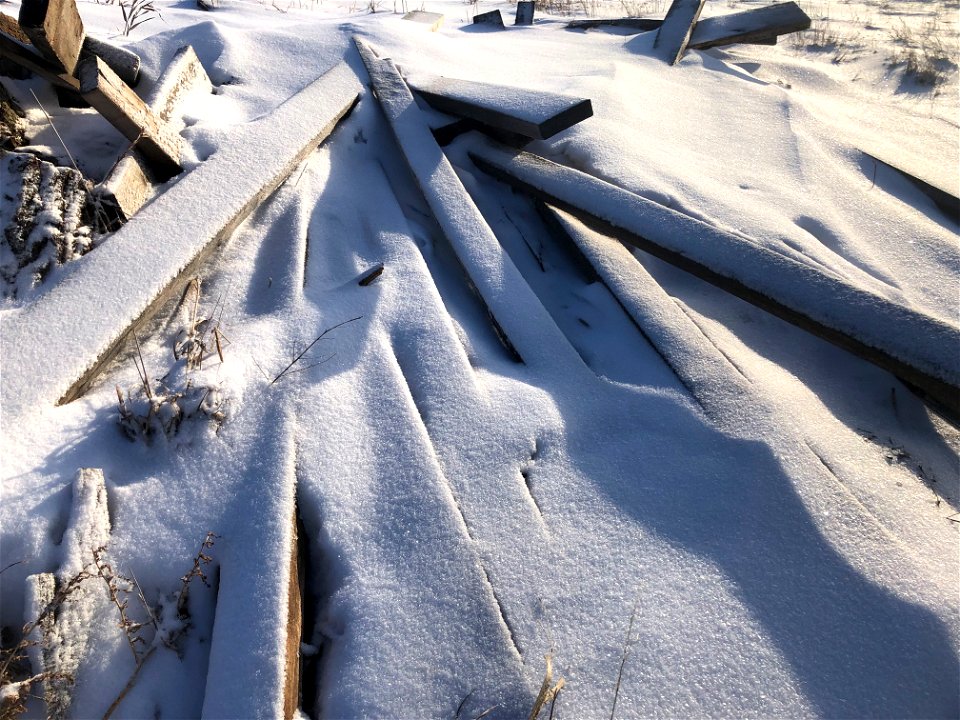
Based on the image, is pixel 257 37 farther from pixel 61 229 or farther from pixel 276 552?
pixel 276 552

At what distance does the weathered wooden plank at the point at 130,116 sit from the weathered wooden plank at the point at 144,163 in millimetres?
60

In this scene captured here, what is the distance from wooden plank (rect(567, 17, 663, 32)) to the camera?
5094 mm

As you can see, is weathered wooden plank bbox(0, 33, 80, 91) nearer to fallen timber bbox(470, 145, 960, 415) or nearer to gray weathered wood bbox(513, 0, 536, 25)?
fallen timber bbox(470, 145, 960, 415)

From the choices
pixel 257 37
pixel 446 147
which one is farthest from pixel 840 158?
pixel 257 37

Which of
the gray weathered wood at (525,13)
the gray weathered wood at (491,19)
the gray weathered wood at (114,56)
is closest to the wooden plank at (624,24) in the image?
the gray weathered wood at (525,13)

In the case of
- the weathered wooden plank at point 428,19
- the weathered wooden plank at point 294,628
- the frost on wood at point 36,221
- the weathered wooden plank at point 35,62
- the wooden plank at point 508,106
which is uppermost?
the weathered wooden plank at point 428,19

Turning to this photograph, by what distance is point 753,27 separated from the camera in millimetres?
4602

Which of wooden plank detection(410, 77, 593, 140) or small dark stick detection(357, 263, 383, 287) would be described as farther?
wooden plank detection(410, 77, 593, 140)

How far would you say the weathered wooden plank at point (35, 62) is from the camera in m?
2.13

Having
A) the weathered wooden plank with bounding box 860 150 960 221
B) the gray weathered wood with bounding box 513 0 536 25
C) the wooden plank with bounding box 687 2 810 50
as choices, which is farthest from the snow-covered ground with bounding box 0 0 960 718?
the gray weathered wood with bounding box 513 0 536 25

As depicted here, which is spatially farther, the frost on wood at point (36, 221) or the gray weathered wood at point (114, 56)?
the gray weathered wood at point (114, 56)

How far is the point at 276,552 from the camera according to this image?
54.0 inches

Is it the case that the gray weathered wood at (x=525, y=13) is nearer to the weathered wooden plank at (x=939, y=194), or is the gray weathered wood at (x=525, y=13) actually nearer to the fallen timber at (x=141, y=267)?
the weathered wooden plank at (x=939, y=194)

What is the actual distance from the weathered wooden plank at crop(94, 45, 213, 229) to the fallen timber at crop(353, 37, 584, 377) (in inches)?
36.6
